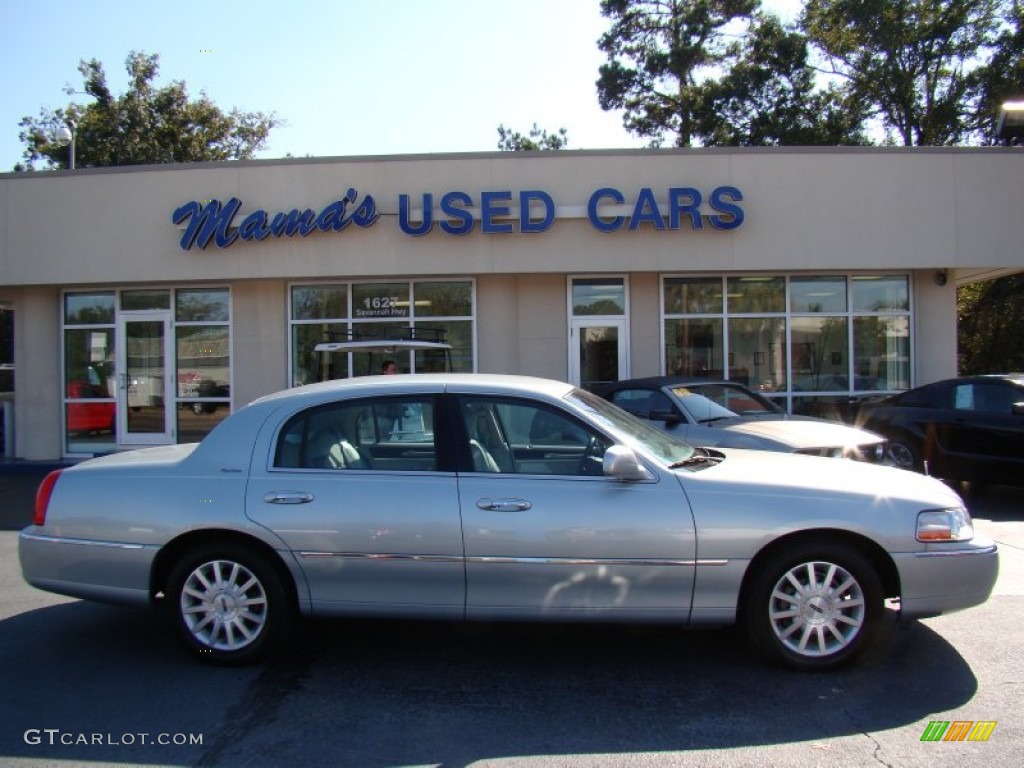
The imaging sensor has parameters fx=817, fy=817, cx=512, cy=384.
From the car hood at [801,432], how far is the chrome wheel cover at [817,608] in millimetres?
2963

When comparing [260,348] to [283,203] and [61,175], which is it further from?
[61,175]

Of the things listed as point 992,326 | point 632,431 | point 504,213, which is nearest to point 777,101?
point 992,326

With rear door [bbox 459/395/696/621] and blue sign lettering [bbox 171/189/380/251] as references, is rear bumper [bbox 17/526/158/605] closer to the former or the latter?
rear door [bbox 459/395/696/621]

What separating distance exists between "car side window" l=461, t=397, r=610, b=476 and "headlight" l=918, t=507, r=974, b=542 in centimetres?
167

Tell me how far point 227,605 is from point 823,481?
10.7 feet

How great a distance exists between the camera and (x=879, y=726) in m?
3.68

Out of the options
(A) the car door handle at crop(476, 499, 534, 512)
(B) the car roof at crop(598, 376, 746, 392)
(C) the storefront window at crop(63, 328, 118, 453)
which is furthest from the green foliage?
(A) the car door handle at crop(476, 499, 534, 512)

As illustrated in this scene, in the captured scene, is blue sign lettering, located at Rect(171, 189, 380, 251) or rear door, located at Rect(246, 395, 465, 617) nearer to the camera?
rear door, located at Rect(246, 395, 465, 617)

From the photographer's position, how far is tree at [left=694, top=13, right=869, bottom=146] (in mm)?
27484

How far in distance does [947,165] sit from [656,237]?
479 cm

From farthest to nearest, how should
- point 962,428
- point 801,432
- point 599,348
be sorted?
point 599,348
point 962,428
point 801,432

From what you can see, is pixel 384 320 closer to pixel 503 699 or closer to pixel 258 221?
pixel 258 221

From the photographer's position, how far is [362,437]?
4.62 m

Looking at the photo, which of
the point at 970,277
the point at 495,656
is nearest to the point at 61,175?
the point at 495,656
